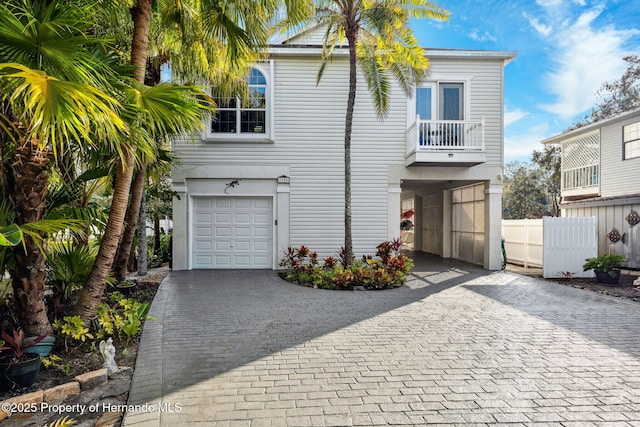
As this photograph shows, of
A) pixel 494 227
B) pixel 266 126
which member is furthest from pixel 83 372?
pixel 494 227

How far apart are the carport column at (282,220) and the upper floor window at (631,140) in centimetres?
1468

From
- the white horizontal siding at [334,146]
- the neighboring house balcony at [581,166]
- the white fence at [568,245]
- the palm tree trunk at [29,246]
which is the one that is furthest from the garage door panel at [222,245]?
the neighboring house balcony at [581,166]

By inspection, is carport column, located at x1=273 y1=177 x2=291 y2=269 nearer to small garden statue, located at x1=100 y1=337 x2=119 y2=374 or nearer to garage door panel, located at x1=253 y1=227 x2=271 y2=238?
garage door panel, located at x1=253 y1=227 x2=271 y2=238

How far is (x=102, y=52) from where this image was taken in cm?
477

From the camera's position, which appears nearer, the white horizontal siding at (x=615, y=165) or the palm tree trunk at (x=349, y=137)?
the palm tree trunk at (x=349, y=137)

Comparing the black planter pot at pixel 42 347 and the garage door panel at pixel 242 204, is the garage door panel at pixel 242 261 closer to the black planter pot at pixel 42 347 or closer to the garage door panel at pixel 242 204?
the garage door panel at pixel 242 204

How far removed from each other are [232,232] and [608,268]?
10242mm

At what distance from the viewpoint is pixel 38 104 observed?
289 centimetres

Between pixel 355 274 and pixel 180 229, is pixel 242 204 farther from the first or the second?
pixel 355 274

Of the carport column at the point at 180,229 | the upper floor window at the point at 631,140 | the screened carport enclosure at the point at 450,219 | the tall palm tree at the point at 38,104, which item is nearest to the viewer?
the tall palm tree at the point at 38,104

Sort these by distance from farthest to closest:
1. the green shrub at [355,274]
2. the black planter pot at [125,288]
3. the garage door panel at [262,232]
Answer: the garage door panel at [262,232] → the green shrub at [355,274] → the black planter pot at [125,288]

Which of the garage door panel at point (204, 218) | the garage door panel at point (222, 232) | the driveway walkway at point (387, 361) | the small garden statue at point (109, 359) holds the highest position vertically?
the garage door panel at point (204, 218)

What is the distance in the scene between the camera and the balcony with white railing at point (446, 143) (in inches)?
420

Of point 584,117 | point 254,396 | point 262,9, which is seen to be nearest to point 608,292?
point 254,396
